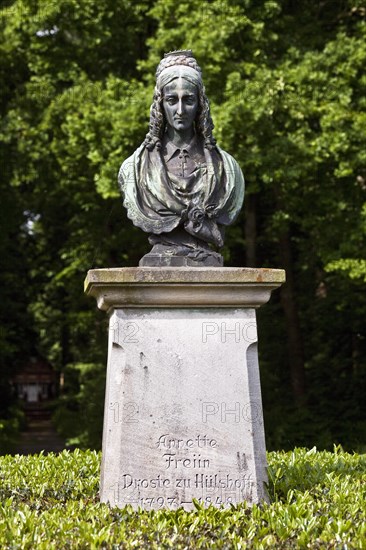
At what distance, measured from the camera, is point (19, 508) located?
21.8ft

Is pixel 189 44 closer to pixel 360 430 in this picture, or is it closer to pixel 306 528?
pixel 360 430

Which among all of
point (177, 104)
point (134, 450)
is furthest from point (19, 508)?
point (177, 104)

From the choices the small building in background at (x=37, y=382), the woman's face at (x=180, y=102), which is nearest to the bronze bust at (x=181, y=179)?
the woman's face at (x=180, y=102)

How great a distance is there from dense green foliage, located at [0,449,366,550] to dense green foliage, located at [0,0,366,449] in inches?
319

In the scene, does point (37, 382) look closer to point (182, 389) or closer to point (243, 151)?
point (243, 151)

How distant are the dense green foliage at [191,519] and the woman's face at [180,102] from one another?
286 cm

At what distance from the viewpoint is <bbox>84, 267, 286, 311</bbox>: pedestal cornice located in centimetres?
662

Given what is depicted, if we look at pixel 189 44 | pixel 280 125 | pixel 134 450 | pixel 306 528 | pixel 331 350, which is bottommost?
pixel 306 528

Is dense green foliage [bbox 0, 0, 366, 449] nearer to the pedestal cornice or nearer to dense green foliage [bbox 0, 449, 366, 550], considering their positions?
dense green foliage [bbox 0, 449, 366, 550]

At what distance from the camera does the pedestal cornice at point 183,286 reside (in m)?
6.62

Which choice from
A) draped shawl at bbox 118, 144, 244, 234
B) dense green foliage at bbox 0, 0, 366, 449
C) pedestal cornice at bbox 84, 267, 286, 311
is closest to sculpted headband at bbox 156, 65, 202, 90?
draped shawl at bbox 118, 144, 244, 234

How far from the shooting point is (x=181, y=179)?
23.9ft

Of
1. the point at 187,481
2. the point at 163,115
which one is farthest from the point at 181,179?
the point at 187,481

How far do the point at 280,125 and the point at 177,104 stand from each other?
29.0ft
